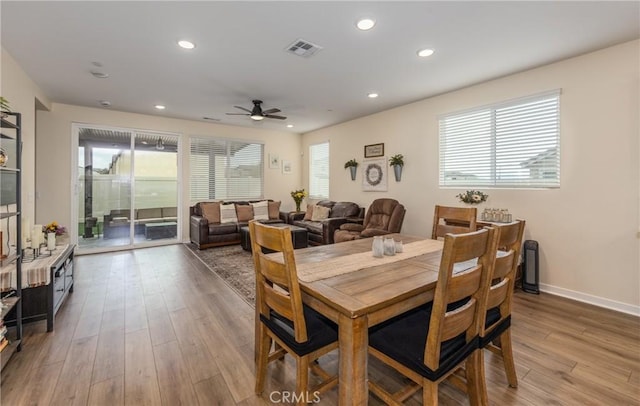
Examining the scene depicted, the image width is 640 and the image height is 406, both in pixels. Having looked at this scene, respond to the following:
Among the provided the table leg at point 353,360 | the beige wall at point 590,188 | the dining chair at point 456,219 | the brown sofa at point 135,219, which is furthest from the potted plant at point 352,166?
the table leg at point 353,360

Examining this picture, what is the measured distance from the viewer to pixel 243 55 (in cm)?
314

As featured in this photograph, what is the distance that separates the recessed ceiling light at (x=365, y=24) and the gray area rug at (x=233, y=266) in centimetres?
287

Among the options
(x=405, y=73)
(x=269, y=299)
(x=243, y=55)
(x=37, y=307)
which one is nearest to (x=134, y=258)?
(x=37, y=307)

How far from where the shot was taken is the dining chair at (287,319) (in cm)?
137

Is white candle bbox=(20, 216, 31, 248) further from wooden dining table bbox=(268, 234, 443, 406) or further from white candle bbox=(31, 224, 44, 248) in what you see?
wooden dining table bbox=(268, 234, 443, 406)

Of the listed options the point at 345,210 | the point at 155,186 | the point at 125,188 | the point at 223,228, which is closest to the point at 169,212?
the point at 155,186

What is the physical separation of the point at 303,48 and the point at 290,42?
171 mm

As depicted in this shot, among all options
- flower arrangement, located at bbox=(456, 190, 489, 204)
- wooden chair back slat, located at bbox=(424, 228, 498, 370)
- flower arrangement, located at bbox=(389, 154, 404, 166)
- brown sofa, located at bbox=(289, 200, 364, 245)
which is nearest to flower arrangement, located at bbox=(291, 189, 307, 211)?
brown sofa, located at bbox=(289, 200, 364, 245)

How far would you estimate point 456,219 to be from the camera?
8.79 feet

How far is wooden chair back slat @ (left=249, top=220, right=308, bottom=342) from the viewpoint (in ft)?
4.42

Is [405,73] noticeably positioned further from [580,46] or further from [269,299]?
[269,299]

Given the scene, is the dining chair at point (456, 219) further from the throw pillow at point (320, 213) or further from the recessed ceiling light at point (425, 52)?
the throw pillow at point (320, 213)

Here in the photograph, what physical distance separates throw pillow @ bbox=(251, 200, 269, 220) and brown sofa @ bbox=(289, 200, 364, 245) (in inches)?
24.2

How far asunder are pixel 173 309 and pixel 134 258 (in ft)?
8.64
